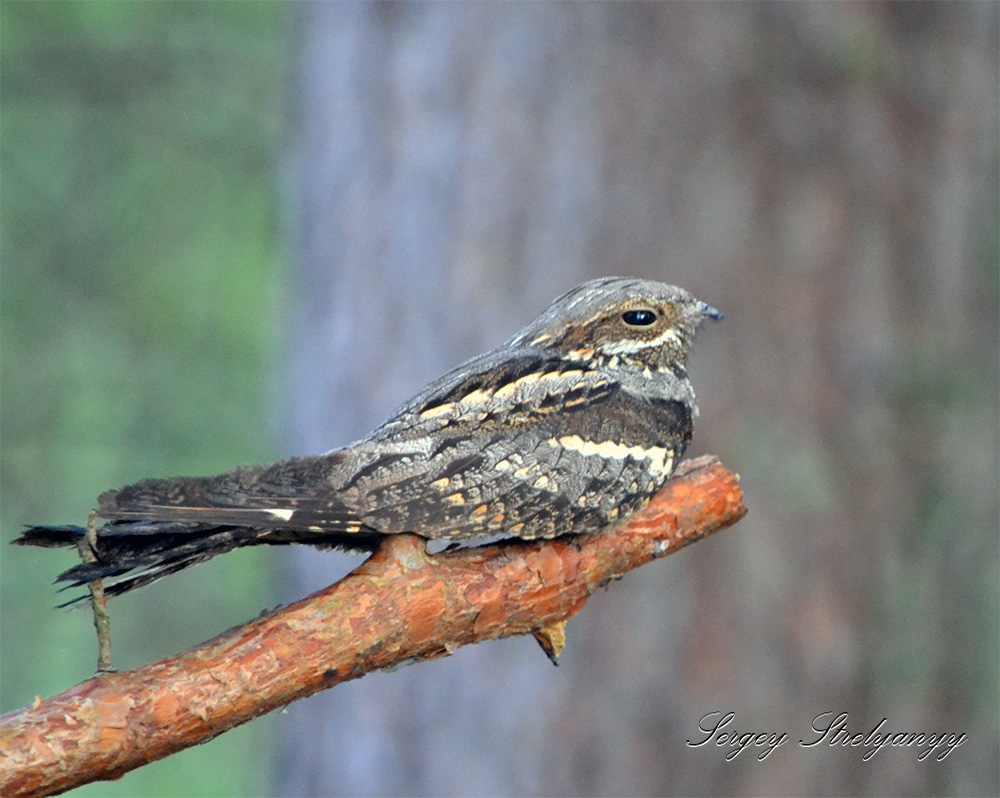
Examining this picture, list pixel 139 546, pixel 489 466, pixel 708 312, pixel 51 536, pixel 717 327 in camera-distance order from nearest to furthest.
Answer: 1. pixel 51 536
2. pixel 139 546
3. pixel 489 466
4. pixel 708 312
5. pixel 717 327

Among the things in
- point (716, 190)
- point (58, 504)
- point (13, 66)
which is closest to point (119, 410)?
point (58, 504)

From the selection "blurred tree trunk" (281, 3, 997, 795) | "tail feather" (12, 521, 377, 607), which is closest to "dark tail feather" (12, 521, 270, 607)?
"tail feather" (12, 521, 377, 607)

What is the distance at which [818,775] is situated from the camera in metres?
4.23

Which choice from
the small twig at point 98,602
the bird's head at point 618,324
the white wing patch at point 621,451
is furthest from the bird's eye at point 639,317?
the small twig at point 98,602

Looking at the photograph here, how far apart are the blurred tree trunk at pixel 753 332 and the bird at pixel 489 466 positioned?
177 cm

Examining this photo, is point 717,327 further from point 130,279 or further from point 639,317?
point 130,279

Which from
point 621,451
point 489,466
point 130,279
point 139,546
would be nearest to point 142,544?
point 139,546

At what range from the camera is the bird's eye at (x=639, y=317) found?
105 inches

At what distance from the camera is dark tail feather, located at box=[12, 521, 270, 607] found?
1.79 meters

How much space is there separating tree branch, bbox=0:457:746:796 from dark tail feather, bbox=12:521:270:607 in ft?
0.63

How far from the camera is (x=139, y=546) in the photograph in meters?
1.91

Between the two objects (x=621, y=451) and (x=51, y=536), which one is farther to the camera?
(x=621, y=451)

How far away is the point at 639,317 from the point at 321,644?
130 cm

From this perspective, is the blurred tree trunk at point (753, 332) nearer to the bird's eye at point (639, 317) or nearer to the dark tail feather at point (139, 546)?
the bird's eye at point (639, 317)
